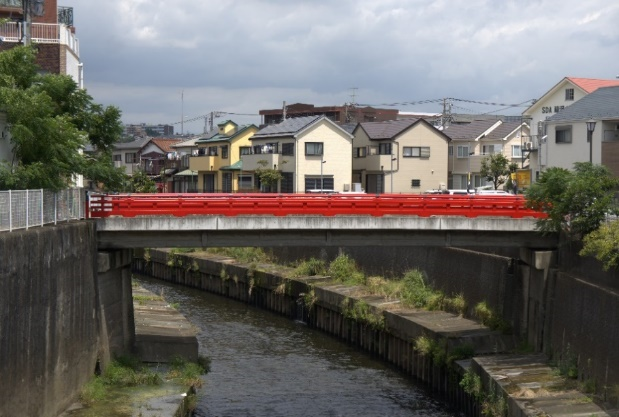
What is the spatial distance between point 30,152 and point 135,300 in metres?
17.6

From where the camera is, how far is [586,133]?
54.2 metres

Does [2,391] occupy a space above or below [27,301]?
below

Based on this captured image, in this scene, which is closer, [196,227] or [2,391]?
[2,391]

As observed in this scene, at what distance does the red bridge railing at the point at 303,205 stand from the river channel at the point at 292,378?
6332 millimetres

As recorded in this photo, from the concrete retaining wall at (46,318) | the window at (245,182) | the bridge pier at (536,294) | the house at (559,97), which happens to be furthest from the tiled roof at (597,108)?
the concrete retaining wall at (46,318)

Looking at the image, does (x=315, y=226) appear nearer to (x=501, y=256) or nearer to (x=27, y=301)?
(x=501, y=256)

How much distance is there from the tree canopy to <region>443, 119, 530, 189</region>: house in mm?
50211

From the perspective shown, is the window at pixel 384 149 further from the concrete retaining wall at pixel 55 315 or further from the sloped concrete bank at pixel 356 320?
the concrete retaining wall at pixel 55 315

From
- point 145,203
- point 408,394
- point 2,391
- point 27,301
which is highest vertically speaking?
point 145,203

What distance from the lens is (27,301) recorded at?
2134 cm

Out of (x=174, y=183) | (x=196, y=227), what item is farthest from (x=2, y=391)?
(x=174, y=183)

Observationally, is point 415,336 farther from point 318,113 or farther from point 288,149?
point 318,113

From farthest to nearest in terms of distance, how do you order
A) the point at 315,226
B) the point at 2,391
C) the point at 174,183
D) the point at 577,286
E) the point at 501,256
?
the point at 174,183
the point at 501,256
the point at 315,226
the point at 577,286
the point at 2,391

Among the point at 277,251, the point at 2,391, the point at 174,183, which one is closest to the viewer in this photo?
the point at 2,391
